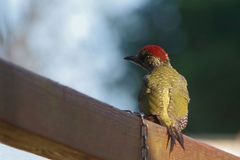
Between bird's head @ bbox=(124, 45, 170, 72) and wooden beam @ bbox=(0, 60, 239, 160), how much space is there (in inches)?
67.9

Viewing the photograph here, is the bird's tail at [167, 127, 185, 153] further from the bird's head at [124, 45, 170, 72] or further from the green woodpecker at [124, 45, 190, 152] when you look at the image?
the bird's head at [124, 45, 170, 72]

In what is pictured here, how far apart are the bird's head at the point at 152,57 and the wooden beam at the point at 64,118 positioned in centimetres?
173

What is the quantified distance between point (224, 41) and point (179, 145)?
30.1 feet

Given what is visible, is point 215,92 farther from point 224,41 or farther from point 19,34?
point 19,34

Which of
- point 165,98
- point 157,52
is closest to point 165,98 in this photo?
point 165,98

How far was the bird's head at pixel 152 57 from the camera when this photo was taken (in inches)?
187

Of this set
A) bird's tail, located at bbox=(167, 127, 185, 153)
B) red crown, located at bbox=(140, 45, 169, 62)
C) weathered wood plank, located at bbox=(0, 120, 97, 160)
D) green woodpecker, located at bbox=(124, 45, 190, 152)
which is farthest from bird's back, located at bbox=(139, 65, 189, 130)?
weathered wood plank, located at bbox=(0, 120, 97, 160)

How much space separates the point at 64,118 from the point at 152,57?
2.27 m

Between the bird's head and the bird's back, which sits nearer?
the bird's back

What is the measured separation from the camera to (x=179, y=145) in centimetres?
316

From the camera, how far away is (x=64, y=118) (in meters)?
2.58

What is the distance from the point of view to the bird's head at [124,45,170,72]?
474 cm

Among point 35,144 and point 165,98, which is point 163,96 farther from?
point 35,144

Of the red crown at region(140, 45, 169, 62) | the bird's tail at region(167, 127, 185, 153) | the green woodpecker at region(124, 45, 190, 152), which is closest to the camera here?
the bird's tail at region(167, 127, 185, 153)
